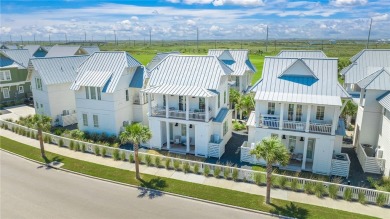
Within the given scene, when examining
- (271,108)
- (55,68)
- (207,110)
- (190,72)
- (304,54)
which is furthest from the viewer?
(304,54)

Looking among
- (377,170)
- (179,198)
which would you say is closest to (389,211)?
(377,170)

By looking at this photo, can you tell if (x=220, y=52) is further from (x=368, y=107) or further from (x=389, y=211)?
(x=389, y=211)

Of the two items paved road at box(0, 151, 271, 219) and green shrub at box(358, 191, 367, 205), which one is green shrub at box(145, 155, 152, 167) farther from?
green shrub at box(358, 191, 367, 205)

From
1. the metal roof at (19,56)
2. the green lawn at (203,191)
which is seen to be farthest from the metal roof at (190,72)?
the metal roof at (19,56)

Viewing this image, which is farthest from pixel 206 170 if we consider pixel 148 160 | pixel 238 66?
pixel 238 66

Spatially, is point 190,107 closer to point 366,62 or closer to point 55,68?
point 55,68

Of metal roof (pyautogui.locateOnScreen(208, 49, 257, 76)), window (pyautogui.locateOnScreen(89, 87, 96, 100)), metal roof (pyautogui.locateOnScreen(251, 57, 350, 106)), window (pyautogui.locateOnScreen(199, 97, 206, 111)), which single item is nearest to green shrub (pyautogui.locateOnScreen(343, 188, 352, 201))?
metal roof (pyautogui.locateOnScreen(251, 57, 350, 106))

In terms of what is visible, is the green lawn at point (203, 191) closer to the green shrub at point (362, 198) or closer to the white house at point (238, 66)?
the green shrub at point (362, 198)

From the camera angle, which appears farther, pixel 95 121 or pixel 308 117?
pixel 95 121
